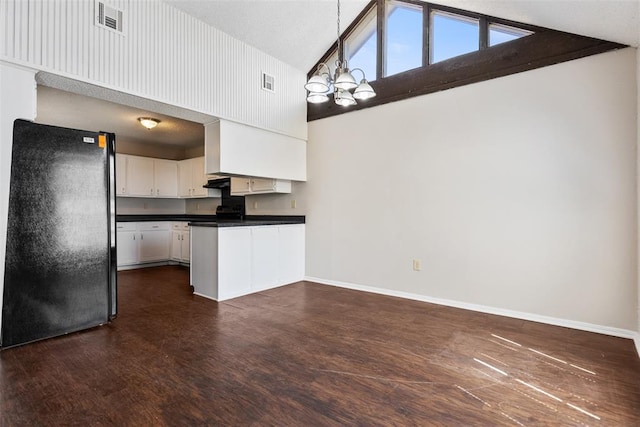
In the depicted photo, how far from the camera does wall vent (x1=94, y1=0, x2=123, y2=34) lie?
111 inches

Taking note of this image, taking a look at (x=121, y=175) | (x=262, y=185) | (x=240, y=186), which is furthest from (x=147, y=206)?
(x=262, y=185)

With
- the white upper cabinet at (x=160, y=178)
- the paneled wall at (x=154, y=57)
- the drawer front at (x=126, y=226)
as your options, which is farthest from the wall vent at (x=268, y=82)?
the drawer front at (x=126, y=226)

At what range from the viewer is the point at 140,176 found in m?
6.39

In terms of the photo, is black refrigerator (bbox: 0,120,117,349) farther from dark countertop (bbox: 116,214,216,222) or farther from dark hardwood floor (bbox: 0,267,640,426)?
dark countertop (bbox: 116,214,216,222)

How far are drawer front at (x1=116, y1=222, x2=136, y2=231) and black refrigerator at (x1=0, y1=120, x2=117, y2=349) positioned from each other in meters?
3.27

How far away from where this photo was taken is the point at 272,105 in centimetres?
448

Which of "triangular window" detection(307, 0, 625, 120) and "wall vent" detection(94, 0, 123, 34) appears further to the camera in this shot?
"triangular window" detection(307, 0, 625, 120)

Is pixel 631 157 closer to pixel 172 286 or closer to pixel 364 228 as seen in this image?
pixel 364 228

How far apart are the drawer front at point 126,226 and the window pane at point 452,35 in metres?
5.68

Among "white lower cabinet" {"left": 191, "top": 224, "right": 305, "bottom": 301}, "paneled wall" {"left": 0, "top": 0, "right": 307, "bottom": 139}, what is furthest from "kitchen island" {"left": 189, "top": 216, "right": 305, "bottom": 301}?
"paneled wall" {"left": 0, "top": 0, "right": 307, "bottom": 139}

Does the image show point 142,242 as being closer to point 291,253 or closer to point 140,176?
point 140,176

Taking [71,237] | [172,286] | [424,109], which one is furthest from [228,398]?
[424,109]

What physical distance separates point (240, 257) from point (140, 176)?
12.0ft

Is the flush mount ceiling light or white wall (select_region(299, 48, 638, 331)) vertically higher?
the flush mount ceiling light
